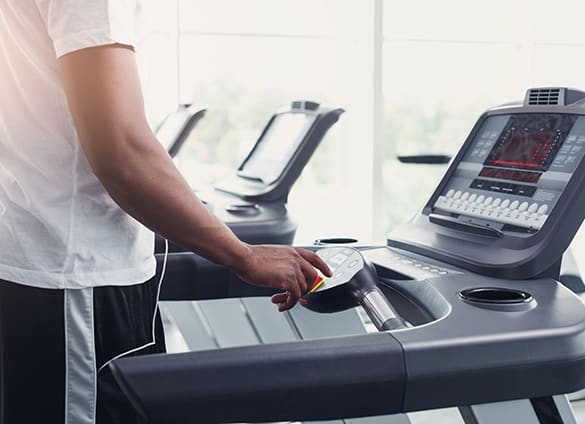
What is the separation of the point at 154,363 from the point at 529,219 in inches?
28.2

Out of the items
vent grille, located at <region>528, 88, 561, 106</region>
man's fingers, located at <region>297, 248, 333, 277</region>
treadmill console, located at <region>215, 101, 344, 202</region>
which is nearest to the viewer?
man's fingers, located at <region>297, 248, 333, 277</region>

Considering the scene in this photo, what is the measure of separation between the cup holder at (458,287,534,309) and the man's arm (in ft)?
1.05

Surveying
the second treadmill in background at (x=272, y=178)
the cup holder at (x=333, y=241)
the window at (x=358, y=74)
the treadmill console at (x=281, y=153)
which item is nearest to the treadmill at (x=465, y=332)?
the cup holder at (x=333, y=241)

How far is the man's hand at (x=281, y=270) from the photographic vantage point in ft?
3.60

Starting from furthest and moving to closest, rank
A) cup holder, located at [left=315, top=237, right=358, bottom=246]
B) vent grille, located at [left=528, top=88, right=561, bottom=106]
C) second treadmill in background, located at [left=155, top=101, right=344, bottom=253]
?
second treadmill in background, located at [left=155, top=101, right=344, bottom=253] < cup holder, located at [left=315, top=237, right=358, bottom=246] < vent grille, located at [left=528, top=88, right=561, bottom=106]

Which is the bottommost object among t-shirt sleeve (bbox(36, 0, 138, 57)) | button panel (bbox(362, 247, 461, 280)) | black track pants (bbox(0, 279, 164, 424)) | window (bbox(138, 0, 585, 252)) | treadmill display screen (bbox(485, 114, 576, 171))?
black track pants (bbox(0, 279, 164, 424))

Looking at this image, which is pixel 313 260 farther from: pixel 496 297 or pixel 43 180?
pixel 43 180

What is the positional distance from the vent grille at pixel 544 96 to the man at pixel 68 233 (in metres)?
0.60

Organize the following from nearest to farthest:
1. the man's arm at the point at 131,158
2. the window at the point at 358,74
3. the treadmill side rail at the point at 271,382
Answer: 1. the treadmill side rail at the point at 271,382
2. the man's arm at the point at 131,158
3. the window at the point at 358,74

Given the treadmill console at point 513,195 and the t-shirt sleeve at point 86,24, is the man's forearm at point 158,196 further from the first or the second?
the treadmill console at point 513,195

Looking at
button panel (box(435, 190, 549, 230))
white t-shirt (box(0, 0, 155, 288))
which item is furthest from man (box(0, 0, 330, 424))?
button panel (box(435, 190, 549, 230))

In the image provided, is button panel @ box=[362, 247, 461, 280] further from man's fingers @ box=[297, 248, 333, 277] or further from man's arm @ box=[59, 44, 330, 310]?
man's arm @ box=[59, 44, 330, 310]

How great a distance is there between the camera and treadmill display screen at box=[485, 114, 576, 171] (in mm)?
1380

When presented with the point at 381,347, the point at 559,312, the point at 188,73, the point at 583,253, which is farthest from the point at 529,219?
the point at 188,73
